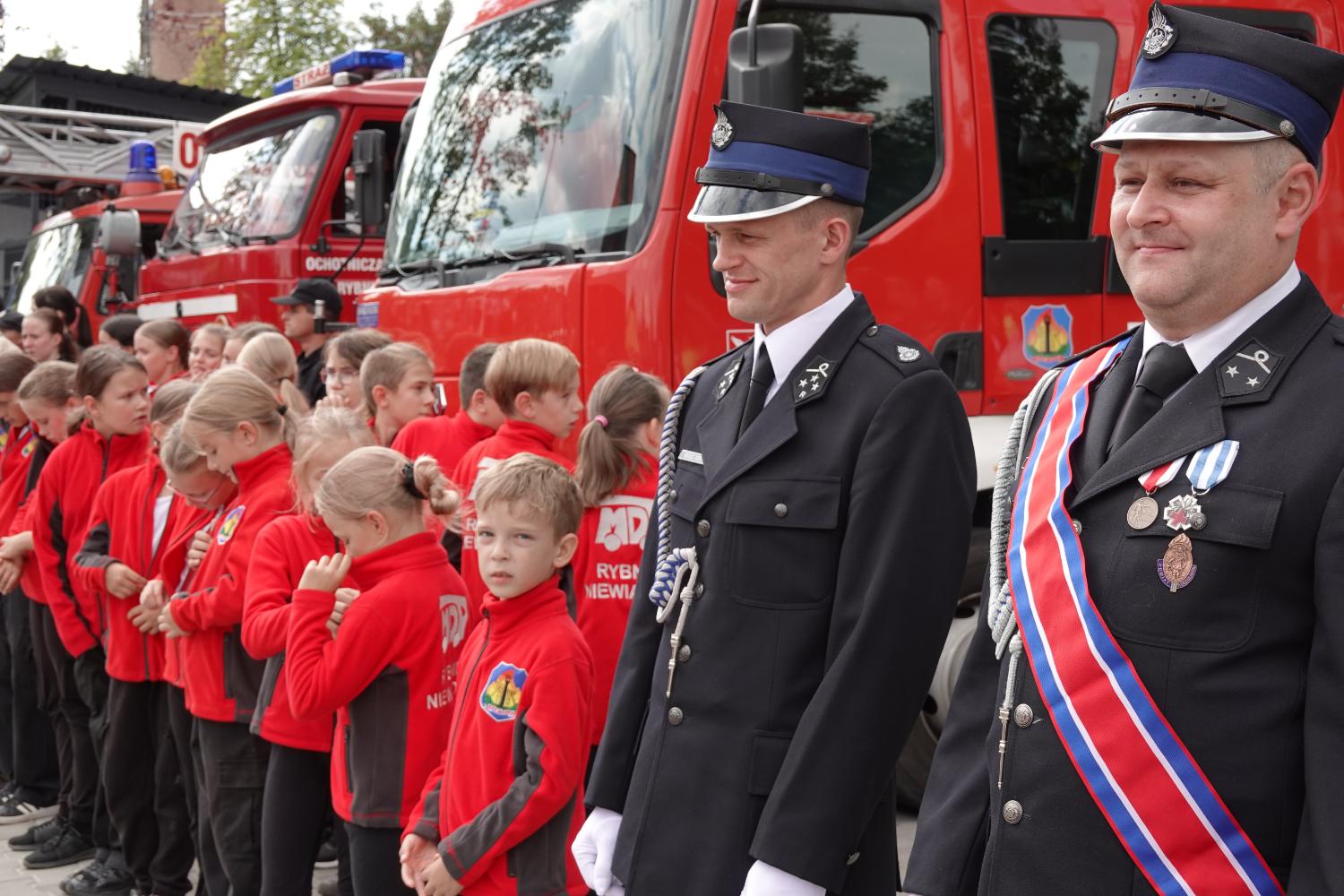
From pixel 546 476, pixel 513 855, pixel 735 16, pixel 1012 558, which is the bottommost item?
pixel 513 855

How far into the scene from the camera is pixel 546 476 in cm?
364

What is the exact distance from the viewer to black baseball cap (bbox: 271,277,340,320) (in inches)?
334

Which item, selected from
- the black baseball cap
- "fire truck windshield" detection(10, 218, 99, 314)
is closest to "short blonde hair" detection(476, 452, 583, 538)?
the black baseball cap

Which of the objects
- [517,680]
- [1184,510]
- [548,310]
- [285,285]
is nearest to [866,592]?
[1184,510]

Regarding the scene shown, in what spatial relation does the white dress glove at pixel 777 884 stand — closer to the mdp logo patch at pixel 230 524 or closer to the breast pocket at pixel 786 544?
the breast pocket at pixel 786 544

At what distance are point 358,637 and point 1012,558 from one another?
Result: 220 cm

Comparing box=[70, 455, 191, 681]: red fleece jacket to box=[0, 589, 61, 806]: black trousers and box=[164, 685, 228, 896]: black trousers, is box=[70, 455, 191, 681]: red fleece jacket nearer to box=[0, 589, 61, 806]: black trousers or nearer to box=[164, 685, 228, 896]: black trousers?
box=[164, 685, 228, 896]: black trousers

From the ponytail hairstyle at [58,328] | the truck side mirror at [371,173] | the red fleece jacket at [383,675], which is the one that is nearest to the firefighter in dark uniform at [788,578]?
the red fleece jacket at [383,675]

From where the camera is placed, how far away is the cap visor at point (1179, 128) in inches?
73.8

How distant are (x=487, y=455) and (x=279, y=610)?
92cm

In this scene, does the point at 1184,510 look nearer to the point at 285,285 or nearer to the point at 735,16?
the point at 735,16

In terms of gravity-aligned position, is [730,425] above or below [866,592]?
above

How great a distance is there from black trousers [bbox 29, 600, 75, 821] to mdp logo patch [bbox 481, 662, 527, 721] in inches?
143

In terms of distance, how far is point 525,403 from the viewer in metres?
4.80
